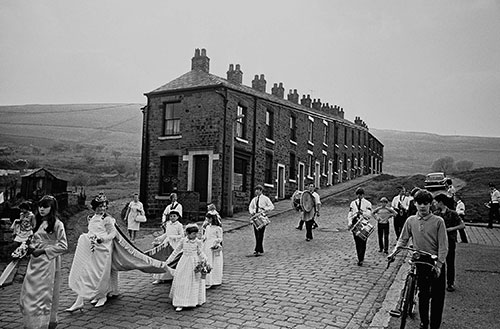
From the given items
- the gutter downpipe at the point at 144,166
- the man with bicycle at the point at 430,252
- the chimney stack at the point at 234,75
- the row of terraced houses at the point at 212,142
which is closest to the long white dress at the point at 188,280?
the man with bicycle at the point at 430,252

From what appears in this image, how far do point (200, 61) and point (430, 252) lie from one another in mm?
22322

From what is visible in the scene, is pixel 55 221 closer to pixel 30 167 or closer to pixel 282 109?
pixel 30 167

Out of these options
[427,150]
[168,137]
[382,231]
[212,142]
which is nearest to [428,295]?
[382,231]

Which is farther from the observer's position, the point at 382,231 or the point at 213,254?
the point at 382,231

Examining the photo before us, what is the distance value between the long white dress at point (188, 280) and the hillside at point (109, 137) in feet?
40.1

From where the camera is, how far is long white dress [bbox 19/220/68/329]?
5.71 m

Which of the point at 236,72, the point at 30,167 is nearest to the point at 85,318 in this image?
the point at 30,167

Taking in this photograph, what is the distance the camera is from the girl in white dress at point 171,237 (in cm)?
885

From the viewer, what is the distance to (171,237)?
29.5ft

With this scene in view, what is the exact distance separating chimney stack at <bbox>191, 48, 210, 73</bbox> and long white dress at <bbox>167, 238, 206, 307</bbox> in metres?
19.8

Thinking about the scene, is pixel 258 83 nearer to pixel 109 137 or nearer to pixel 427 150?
pixel 109 137

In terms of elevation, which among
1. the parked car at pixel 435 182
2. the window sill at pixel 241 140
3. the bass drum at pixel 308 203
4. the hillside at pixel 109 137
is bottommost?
the bass drum at pixel 308 203

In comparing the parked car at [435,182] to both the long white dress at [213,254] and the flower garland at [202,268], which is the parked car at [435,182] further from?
the flower garland at [202,268]

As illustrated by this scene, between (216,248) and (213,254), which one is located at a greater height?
(216,248)
